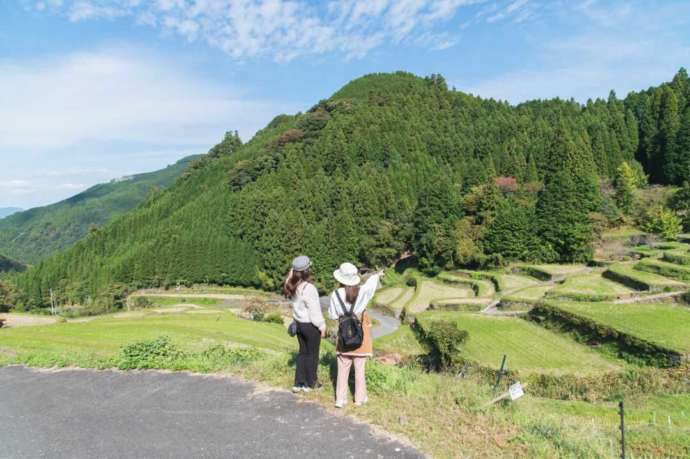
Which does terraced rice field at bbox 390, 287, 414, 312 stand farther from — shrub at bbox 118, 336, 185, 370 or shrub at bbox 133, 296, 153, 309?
shrub at bbox 133, 296, 153, 309

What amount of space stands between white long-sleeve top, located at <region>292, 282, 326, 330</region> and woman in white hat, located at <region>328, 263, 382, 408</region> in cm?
39

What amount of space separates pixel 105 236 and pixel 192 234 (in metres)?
25.7

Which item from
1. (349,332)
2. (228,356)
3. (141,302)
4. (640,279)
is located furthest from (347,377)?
(141,302)

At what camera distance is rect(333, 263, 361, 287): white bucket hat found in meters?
6.15

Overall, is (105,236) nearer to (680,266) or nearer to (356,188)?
(356,188)

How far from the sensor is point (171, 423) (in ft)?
19.6

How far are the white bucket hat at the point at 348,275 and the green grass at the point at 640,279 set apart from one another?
26.8 m

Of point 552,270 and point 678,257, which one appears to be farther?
point 552,270

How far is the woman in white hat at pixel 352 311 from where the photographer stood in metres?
6.09

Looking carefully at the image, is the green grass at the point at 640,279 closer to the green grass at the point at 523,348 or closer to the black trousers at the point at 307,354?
the green grass at the point at 523,348

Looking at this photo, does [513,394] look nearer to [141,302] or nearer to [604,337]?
[604,337]

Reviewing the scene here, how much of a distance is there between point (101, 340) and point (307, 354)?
47.6 ft

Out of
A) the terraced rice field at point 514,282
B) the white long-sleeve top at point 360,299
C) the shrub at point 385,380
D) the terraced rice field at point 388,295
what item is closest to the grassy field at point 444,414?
the shrub at point 385,380


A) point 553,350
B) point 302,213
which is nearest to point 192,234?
point 302,213
